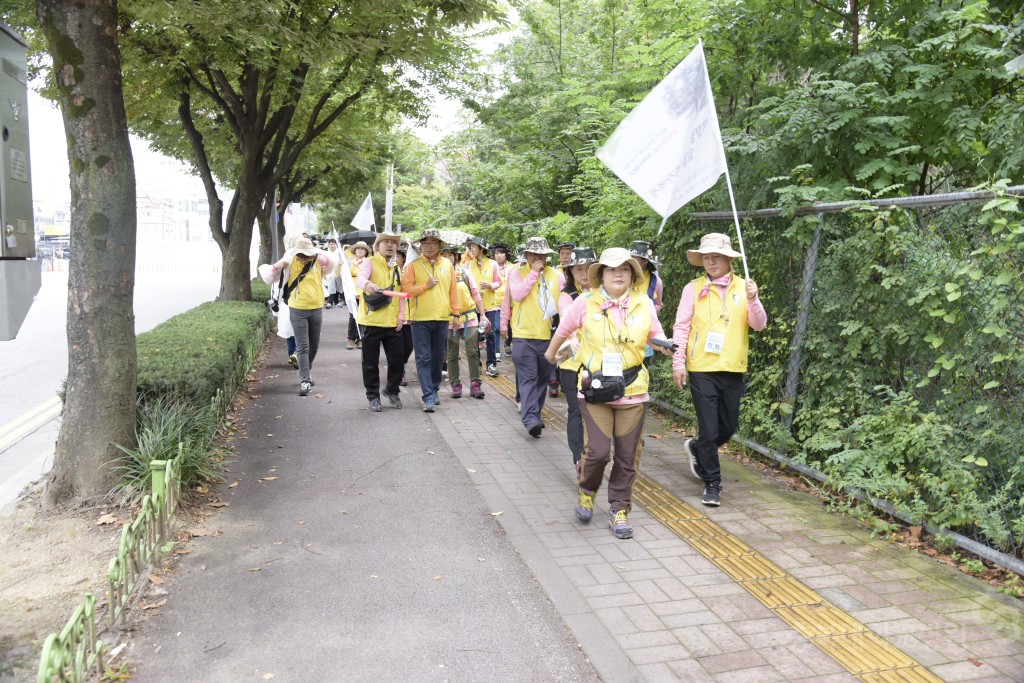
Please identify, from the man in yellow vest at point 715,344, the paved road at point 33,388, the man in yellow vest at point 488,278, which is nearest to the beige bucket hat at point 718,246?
the man in yellow vest at point 715,344

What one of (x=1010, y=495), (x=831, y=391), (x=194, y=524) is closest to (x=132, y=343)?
(x=194, y=524)

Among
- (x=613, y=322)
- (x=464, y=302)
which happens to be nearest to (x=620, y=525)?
(x=613, y=322)

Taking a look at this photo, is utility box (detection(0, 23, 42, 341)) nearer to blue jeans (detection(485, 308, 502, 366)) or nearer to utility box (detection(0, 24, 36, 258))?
utility box (detection(0, 24, 36, 258))

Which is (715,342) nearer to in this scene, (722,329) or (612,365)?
(722,329)

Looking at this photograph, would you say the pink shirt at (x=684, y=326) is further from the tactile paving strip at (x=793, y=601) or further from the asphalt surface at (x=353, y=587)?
the asphalt surface at (x=353, y=587)

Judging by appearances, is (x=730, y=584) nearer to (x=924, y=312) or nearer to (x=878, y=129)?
(x=924, y=312)

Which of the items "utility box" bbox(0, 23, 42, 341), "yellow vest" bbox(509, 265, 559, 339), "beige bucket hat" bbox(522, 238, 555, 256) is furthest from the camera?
"yellow vest" bbox(509, 265, 559, 339)

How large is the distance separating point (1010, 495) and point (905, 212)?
1904 mm

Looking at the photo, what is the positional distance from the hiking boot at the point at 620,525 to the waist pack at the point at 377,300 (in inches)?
172

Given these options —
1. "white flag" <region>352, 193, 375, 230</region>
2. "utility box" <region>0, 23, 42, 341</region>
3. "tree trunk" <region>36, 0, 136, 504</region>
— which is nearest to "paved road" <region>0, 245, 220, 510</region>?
"tree trunk" <region>36, 0, 136, 504</region>

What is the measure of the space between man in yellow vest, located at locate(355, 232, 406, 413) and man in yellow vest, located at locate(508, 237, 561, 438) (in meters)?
1.58

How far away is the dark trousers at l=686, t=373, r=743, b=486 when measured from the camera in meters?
5.90

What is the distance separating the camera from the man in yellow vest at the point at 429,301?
9016mm

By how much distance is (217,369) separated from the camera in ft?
23.8
